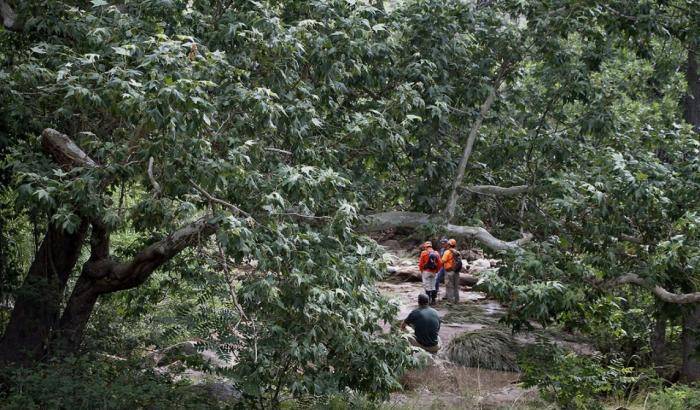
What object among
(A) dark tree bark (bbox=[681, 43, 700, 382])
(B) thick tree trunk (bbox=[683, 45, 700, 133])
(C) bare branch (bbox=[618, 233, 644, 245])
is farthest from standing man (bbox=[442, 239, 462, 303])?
(C) bare branch (bbox=[618, 233, 644, 245])

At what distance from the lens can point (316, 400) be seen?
35.2 ft

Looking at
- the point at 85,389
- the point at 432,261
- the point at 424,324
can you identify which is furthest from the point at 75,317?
the point at 432,261

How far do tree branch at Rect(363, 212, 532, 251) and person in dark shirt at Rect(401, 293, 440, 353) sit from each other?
2.46 m

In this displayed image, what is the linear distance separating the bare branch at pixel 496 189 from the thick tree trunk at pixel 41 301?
15.9 feet

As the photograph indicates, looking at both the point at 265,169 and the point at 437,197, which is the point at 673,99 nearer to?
the point at 437,197

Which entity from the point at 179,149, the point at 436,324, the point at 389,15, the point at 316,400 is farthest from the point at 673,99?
the point at 179,149

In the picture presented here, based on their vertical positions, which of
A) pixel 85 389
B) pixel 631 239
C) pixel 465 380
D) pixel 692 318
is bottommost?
pixel 85 389

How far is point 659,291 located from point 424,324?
13.8ft

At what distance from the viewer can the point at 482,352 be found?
14.1 m

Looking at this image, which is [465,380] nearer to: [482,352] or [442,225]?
[482,352]

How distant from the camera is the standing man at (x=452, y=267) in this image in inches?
700

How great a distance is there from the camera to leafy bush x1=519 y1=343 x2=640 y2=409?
1080 centimetres

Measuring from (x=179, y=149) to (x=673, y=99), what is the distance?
1374 cm

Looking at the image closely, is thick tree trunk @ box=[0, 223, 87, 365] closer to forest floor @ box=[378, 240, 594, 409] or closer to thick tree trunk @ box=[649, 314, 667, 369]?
forest floor @ box=[378, 240, 594, 409]
